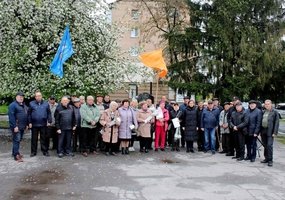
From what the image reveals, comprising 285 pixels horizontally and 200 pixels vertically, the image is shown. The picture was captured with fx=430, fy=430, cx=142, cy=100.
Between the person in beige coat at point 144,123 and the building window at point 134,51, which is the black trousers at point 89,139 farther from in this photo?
the building window at point 134,51

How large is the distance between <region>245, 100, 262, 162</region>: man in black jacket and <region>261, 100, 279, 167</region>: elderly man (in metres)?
0.17

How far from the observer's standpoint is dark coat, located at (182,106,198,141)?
13922 millimetres

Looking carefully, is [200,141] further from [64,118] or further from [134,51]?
[134,51]

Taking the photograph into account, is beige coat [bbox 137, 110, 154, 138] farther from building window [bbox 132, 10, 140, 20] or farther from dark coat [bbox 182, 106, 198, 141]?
building window [bbox 132, 10, 140, 20]

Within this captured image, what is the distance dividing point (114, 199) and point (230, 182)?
2.99 meters

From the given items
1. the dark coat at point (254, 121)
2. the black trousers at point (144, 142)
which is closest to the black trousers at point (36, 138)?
the black trousers at point (144, 142)

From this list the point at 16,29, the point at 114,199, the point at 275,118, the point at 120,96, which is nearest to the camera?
the point at 114,199

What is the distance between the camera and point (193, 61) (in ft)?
83.6

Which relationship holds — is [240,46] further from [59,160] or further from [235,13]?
[59,160]

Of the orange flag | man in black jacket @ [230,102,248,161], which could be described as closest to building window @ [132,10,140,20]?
the orange flag

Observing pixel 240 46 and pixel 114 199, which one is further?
pixel 240 46

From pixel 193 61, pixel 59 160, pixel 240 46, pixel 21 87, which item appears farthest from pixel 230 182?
pixel 193 61

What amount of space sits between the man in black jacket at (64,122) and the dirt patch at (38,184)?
2176 millimetres

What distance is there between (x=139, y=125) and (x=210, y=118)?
231 centimetres
